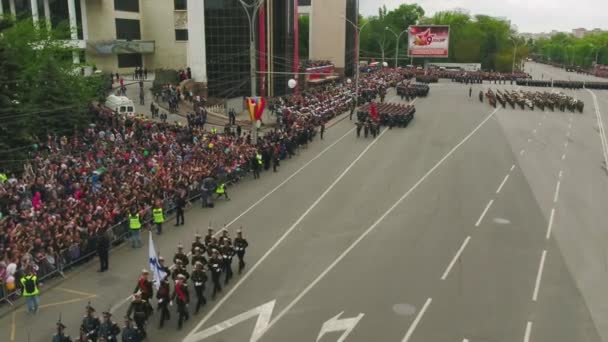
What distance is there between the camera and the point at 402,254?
19.0m

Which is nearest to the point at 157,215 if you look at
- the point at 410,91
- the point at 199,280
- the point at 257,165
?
the point at 199,280

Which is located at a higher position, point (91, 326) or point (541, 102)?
point (541, 102)

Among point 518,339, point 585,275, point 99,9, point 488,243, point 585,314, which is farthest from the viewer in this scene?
point 99,9

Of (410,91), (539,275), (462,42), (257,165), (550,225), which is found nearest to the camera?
(539,275)

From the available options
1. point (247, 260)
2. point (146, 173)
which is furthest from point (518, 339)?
point (146, 173)

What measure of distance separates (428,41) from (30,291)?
80874mm

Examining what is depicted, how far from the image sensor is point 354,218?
74.6ft

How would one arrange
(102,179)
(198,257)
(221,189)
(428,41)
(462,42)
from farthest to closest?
(462,42) → (428,41) → (221,189) → (102,179) → (198,257)

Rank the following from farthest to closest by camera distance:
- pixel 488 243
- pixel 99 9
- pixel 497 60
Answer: pixel 497 60
pixel 99 9
pixel 488 243

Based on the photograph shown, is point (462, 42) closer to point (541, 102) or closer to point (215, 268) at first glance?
point (541, 102)

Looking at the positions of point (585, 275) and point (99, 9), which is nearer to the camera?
point (585, 275)

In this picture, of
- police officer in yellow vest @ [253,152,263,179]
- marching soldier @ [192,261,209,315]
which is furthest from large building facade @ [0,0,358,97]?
marching soldier @ [192,261,209,315]

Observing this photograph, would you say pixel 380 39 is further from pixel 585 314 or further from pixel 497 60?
pixel 585 314

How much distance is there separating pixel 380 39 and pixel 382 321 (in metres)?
118
